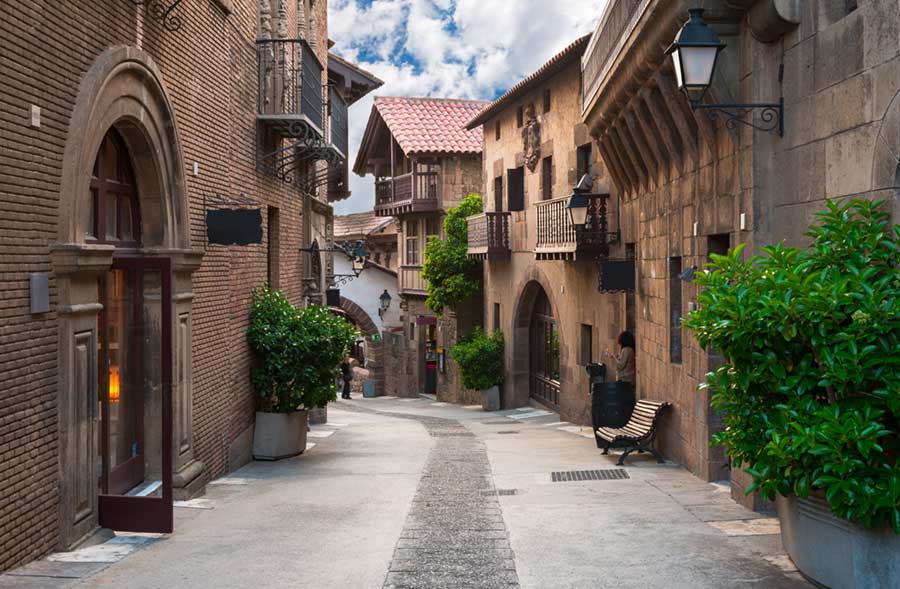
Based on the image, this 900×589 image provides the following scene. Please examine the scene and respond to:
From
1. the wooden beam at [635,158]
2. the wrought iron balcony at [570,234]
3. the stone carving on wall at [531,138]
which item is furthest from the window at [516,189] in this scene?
the wooden beam at [635,158]

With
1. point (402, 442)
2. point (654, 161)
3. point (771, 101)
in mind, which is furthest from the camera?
point (402, 442)

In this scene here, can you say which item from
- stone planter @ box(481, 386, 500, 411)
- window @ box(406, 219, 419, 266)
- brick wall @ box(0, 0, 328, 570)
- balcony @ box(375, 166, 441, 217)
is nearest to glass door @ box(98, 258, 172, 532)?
brick wall @ box(0, 0, 328, 570)

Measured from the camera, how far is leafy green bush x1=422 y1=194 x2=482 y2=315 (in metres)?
29.4

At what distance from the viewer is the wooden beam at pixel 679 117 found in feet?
36.2

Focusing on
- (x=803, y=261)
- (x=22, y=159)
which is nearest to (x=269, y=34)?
(x=22, y=159)

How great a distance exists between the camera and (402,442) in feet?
56.0

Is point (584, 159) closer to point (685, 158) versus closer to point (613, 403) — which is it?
point (613, 403)

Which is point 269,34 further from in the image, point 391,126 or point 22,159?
point 391,126

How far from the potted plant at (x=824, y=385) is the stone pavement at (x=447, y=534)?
703 mm

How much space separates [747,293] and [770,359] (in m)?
0.41

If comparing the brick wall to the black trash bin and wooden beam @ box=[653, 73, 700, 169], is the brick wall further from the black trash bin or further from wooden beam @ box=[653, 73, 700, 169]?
the black trash bin

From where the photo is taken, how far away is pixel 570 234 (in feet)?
59.5

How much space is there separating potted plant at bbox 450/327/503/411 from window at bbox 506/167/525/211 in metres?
3.81

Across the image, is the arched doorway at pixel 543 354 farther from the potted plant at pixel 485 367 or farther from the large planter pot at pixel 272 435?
the large planter pot at pixel 272 435
